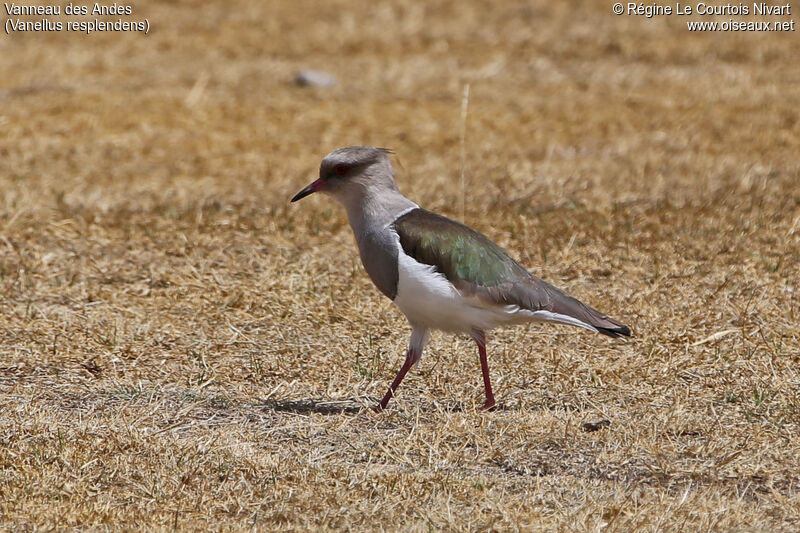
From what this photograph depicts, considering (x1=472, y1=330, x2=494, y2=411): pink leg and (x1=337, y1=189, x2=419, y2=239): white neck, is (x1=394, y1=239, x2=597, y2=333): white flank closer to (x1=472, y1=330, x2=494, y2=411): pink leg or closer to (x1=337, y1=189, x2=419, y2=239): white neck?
(x1=472, y1=330, x2=494, y2=411): pink leg

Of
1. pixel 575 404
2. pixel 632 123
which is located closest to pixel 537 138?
pixel 632 123

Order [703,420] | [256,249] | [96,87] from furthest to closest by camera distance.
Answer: [96,87], [256,249], [703,420]

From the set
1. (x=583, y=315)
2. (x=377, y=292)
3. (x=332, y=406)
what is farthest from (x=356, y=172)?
(x=377, y=292)

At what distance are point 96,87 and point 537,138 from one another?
4.86 m

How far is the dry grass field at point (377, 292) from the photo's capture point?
183 inches

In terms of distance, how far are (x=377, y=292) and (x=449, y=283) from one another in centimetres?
187

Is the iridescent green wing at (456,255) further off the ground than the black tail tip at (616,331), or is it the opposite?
the iridescent green wing at (456,255)

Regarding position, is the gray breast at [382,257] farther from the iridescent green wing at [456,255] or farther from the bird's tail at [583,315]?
the bird's tail at [583,315]

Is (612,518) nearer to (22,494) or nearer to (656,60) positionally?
(22,494)

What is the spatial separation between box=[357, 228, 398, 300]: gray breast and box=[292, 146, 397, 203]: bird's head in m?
0.26

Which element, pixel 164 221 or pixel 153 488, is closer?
pixel 153 488

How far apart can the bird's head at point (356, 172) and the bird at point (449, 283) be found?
0.12 feet

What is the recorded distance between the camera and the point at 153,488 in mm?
4574

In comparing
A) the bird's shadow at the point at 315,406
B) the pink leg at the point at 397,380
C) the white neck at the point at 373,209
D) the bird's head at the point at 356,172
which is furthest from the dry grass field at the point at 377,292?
the bird's head at the point at 356,172
